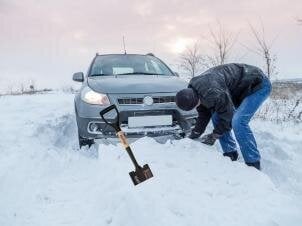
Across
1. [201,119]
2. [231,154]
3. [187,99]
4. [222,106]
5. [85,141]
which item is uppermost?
[187,99]

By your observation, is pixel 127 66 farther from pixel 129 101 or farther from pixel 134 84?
pixel 129 101

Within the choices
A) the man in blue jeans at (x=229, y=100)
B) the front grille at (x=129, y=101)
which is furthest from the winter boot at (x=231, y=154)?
the front grille at (x=129, y=101)

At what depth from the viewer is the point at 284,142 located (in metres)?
7.14

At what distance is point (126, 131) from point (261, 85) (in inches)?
68.8

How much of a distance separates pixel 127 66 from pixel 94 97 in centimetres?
150

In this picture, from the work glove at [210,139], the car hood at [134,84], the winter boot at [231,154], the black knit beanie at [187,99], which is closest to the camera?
the black knit beanie at [187,99]

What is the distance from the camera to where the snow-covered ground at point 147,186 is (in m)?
3.88

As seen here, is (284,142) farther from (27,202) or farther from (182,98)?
(27,202)

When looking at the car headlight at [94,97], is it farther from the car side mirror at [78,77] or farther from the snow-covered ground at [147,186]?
the car side mirror at [78,77]

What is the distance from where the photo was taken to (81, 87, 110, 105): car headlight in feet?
20.0

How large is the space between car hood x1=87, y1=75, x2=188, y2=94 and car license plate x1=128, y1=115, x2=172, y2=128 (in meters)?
0.38

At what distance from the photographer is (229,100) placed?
4941 mm

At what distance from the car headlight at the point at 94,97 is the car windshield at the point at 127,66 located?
0.94 m

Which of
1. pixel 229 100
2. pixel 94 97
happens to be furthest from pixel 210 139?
pixel 94 97
